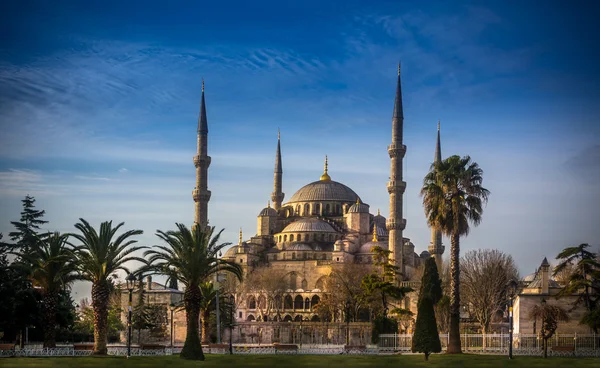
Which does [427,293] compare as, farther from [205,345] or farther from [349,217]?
[349,217]

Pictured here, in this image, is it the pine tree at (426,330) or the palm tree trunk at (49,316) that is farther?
the palm tree trunk at (49,316)

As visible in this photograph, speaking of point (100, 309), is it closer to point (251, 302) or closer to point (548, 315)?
point (548, 315)

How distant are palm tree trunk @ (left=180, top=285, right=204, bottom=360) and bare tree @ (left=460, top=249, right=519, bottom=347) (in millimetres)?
23875

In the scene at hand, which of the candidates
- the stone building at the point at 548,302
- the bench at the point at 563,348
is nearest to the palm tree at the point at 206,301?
the stone building at the point at 548,302

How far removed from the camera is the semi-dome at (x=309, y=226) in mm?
91500

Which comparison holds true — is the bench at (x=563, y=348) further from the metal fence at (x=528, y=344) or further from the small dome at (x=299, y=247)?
the small dome at (x=299, y=247)

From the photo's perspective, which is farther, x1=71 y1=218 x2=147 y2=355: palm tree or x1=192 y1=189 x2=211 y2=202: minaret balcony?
x1=192 y1=189 x2=211 y2=202: minaret balcony

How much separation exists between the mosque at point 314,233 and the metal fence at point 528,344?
88.1ft

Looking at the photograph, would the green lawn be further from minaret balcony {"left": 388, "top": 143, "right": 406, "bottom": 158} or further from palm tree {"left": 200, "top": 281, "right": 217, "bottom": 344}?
minaret balcony {"left": 388, "top": 143, "right": 406, "bottom": 158}

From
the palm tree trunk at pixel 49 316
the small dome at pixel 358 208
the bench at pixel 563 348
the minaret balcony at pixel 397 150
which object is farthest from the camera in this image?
the small dome at pixel 358 208

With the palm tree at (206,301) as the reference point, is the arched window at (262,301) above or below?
below

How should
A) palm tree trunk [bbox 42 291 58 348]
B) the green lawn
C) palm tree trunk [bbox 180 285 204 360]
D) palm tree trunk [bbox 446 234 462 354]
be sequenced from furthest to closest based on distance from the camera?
1. palm tree trunk [bbox 446 234 462 354]
2. palm tree trunk [bbox 42 291 58 348]
3. palm tree trunk [bbox 180 285 204 360]
4. the green lawn

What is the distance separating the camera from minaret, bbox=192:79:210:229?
75.6 meters

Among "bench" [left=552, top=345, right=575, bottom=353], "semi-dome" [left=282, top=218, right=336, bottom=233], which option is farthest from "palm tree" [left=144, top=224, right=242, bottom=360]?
"semi-dome" [left=282, top=218, right=336, bottom=233]
